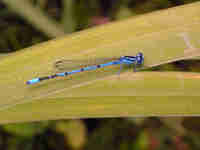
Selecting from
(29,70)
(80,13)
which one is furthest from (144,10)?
(29,70)

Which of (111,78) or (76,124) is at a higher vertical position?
(111,78)

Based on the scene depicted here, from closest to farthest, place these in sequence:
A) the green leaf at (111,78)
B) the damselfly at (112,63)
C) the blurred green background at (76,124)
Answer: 1. the green leaf at (111,78)
2. the damselfly at (112,63)
3. the blurred green background at (76,124)

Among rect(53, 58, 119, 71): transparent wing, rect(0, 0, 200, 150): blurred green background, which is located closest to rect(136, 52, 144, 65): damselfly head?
rect(53, 58, 119, 71): transparent wing

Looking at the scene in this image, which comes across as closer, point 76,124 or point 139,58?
point 139,58

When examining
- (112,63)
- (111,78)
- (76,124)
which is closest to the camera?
(111,78)

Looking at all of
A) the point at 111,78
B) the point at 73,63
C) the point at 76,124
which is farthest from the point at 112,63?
the point at 76,124

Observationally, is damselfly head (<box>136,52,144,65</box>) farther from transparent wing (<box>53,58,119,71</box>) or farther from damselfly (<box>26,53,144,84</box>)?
transparent wing (<box>53,58,119,71</box>)

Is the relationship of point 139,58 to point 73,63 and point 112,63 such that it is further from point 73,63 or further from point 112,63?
point 73,63

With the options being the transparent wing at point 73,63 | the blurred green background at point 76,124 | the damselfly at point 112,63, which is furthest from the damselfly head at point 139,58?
the blurred green background at point 76,124

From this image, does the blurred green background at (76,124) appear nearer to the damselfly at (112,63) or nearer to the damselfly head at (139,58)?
the damselfly at (112,63)

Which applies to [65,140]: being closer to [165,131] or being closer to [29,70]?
[165,131]
